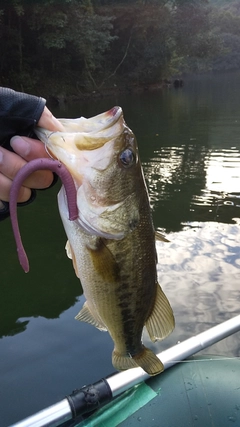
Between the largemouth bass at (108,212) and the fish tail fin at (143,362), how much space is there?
242mm

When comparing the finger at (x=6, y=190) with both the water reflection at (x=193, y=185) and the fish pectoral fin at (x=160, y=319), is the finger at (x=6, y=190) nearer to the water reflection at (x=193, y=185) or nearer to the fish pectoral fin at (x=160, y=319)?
the fish pectoral fin at (x=160, y=319)

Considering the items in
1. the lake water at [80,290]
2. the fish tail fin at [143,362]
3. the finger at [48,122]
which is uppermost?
the finger at [48,122]

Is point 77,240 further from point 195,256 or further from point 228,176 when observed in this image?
point 228,176

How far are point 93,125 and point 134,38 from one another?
3849cm

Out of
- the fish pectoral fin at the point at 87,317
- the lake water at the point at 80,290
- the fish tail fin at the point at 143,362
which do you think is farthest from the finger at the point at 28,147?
the lake water at the point at 80,290

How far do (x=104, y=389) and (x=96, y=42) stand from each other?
31179mm

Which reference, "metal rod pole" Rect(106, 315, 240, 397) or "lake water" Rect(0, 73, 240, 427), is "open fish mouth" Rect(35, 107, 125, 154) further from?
"lake water" Rect(0, 73, 240, 427)

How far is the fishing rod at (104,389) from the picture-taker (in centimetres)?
227

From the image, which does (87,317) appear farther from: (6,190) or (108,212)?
(6,190)

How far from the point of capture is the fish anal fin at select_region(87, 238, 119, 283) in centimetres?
162

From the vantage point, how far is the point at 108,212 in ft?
5.32

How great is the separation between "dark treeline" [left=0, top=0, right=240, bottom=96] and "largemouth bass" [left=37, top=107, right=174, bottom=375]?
24916 millimetres

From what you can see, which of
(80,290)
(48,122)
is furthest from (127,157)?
(80,290)

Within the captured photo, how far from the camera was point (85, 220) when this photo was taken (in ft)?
5.25
